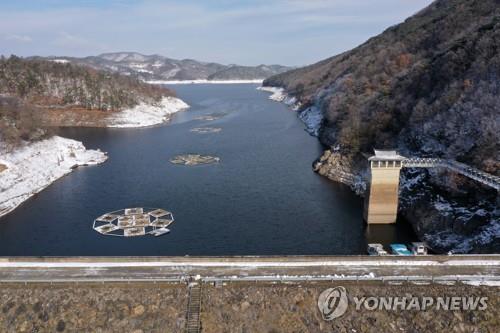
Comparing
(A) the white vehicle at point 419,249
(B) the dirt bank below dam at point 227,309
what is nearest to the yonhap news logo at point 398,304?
(B) the dirt bank below dam at point 227,309

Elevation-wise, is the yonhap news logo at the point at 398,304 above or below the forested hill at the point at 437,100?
below

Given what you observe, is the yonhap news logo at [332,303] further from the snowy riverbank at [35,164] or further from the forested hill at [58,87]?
the forested hill at [58,87]

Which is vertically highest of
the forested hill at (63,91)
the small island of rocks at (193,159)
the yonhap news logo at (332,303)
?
the forested hill at (63,91)

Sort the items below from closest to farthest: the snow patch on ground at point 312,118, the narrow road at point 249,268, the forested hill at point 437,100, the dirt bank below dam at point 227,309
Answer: the dirt bank below dam at point 227,309 → the narrow road at point 249,268 → the forested hill at point 437,100 → the snow patch on ground at point 312,118

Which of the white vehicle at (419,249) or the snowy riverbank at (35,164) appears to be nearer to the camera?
the white vehicle at (419,249)

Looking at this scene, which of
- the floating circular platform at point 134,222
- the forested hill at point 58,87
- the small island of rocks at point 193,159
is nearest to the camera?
the floating circular platform at point 134,222

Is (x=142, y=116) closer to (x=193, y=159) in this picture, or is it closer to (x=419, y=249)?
(x=193, y=159)

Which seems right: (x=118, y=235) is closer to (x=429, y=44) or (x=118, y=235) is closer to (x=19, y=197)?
(x=19, y=197)
